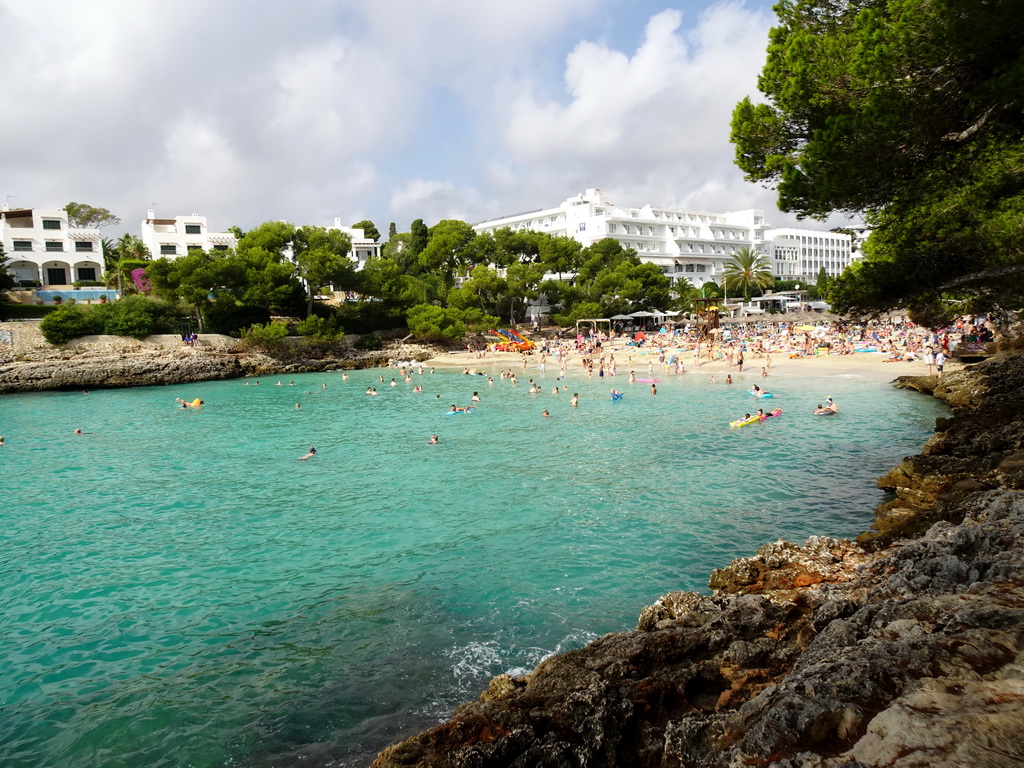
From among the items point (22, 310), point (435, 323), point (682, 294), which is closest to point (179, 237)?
point (22, 310)

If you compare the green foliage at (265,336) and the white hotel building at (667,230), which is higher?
the white hotel building at (667,230)

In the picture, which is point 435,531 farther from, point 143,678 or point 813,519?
point 813,519

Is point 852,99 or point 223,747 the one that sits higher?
point 852,99

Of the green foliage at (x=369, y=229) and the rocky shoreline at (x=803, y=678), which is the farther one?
the green foliage at (x=369, y=229)

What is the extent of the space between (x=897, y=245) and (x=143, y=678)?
17251 mm

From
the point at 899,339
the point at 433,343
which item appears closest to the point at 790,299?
the point at 899,339

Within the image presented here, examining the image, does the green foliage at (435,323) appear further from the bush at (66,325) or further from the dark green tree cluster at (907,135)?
the dark green tree cluster at (907,135)

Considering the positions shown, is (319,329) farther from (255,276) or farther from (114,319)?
(114,319)

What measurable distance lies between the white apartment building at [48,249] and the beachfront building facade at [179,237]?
15.4 ft

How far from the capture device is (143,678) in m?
8.31

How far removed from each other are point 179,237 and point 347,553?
6496 centimetres

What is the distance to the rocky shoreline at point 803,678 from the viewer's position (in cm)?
398

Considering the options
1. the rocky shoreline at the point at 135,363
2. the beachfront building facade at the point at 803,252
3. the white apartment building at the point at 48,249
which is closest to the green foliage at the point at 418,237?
the rocky shoreline at the point at 135,363

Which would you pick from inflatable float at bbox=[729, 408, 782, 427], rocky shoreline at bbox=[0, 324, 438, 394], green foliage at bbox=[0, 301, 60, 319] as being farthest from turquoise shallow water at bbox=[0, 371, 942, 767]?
green foliage at bbox=[0, 301, 60, 319]
